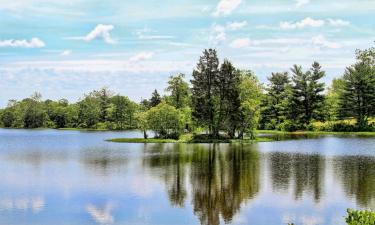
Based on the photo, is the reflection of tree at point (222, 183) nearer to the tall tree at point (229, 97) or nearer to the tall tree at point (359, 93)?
the tall tree at point (229, 97)

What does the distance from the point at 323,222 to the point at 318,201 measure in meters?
5.50

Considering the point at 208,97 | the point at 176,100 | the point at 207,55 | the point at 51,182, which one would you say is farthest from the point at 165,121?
the point at 51,182

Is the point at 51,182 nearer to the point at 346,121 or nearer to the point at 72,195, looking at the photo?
the point at 72,195

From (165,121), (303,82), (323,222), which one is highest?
(303,82)

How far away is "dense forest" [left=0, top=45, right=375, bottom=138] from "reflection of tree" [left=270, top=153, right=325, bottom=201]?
97.5 feet

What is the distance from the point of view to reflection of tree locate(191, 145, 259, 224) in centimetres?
2848

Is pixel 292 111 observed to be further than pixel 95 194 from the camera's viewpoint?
Yes

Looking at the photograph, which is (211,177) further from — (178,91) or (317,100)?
(317,100)

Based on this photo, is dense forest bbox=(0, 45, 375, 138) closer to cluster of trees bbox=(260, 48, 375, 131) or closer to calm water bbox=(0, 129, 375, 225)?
cluster of trees bbox=(260, 48, 375, 131)

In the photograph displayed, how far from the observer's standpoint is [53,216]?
27.4 meters

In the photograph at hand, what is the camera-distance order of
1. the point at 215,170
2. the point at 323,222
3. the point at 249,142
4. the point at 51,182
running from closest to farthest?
1. the point at 323,222
2. the point at 51,182
3. the point at 215,170
4. the point at 249,142

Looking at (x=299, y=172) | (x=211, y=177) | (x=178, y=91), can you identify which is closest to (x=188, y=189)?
(x=211, y=177)

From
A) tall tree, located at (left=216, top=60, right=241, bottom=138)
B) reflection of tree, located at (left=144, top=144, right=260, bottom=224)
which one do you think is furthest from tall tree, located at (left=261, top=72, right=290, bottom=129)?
reflection of tree, located at (left=144, top=144, right=260, bottom=224)

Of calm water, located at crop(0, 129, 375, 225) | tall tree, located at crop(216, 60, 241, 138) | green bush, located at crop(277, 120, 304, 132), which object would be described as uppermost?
Answer: tall tree, located at crop(216, 60, 241, 138)
